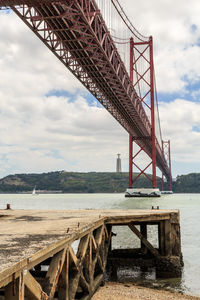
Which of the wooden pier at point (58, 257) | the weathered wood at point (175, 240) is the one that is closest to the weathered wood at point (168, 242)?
the wooden pier at point (58, 257)

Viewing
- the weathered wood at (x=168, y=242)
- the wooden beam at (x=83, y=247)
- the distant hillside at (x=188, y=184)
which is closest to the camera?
the wooden beam at (x=83, y=247)

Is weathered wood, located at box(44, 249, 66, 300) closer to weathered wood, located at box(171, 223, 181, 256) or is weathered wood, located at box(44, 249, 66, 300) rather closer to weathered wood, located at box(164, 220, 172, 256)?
weathered wood, located at box(164, 220, 172, 256)

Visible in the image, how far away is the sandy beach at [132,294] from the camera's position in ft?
24.8

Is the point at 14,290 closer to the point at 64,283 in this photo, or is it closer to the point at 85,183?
the point at 64,283

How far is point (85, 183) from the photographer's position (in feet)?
538

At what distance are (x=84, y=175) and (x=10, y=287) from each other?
6820 inches

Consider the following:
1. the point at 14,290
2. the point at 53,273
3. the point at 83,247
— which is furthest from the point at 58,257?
the point at 83,247

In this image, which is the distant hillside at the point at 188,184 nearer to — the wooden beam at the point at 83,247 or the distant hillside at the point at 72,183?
the distant hillside at the point at 72,183

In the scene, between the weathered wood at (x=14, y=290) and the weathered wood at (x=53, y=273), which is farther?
the weathered wood at (x=53, y=273)

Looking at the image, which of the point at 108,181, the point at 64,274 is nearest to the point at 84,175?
the point at 108,181

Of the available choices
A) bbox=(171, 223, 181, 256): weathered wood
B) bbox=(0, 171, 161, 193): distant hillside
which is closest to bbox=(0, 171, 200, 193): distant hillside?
bbox=(0, 171, 161, 193): distant hillside

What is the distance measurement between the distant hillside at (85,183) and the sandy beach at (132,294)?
120707 mm

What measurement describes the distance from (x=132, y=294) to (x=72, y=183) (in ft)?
527

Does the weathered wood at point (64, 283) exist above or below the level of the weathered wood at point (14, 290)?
below
